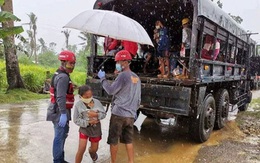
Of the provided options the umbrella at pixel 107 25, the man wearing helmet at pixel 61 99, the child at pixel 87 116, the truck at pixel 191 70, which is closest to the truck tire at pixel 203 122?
the truck at pixel 191 70

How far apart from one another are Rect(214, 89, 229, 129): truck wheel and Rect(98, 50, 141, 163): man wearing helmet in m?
2.86

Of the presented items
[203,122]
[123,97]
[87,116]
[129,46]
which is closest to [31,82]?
[129,46]

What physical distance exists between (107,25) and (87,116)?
1.23 m

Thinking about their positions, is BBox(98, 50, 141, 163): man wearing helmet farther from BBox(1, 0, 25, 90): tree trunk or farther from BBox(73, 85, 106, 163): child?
BBox(1, 0, 25, 90): tree trunk

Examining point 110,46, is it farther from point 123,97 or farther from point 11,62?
point 11,62

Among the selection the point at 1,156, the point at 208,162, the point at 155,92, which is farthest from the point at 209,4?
the point at 1,156

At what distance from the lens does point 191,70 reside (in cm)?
434

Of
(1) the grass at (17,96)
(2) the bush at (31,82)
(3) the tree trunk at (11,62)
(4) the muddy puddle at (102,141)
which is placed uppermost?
(3) the tree trunk at (11,62)

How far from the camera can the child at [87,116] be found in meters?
3.35

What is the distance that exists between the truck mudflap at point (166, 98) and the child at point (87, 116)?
1321 millimetres

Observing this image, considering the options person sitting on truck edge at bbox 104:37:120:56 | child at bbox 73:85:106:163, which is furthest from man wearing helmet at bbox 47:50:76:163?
person sitting on truck edge at bbox 104:37:120:56

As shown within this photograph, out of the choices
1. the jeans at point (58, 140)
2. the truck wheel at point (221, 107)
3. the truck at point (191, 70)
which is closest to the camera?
the jeans at point (58, 140)

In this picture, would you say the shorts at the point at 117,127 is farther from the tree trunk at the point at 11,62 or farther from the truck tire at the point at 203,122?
the tree trunk at the point at 11,62

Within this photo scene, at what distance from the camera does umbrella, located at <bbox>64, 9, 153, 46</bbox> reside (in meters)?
3.53
